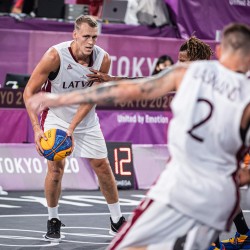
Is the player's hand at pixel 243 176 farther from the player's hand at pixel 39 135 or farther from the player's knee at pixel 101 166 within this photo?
the player's knee at pixel 101 166

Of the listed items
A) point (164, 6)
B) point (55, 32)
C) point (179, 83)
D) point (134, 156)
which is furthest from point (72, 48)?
point (164, 6)

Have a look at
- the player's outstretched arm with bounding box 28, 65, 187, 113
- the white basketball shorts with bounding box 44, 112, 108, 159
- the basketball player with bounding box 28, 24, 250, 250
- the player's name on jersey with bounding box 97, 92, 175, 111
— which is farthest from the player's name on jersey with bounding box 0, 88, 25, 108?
the basketball player with bounding box 28, 24, 250, 250

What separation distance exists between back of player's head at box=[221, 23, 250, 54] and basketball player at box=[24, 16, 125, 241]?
3.74 meters

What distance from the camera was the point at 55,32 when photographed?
16.2m

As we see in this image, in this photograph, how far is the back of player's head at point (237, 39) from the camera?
203 inches

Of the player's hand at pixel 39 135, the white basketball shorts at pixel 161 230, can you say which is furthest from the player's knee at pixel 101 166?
the white basketball shorts at pixel 161 230

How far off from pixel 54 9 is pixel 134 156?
4.12 m

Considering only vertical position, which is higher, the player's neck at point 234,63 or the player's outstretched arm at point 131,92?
the player's neck at point 234,63

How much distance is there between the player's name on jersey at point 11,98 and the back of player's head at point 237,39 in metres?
8.16

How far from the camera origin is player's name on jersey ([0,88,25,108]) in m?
13.0

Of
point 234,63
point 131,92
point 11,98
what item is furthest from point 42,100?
point 11,98

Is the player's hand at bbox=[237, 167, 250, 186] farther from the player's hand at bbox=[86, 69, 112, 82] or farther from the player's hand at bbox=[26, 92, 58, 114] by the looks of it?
the player's hand at bbox=[86, 69, 112, 82]

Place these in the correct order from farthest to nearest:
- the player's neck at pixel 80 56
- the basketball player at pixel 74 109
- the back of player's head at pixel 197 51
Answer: the player's neck at pixel 80 56 < the basketball player at pixel 74 109 < the back of player's head at pixel 197 51

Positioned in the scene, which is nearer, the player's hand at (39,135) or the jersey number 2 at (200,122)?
the jersey number 2 at (200,122)
